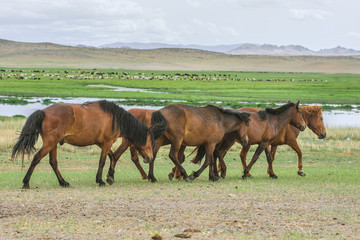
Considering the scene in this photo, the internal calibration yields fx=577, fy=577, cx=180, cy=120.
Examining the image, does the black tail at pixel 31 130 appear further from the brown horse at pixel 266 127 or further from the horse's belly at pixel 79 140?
the brown horse at pixel 266 127

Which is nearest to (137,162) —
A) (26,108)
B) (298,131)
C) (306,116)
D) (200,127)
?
(200,127)

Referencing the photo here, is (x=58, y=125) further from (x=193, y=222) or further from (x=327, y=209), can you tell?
(x=327, y=209)

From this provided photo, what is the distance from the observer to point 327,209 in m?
8.81

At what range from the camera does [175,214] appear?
824 cm

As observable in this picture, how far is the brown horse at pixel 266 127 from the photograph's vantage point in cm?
1357

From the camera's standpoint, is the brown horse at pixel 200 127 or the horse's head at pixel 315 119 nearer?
the brown horse at pixel 200 127

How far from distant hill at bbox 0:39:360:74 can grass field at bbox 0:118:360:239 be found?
145m

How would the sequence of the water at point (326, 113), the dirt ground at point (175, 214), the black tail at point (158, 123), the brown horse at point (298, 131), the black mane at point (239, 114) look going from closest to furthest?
1. the dirt ground at point (175, 214)
2. the black tail at point (158, 123)
3. the black mane at point (239, 114)
4. the brown horse at point (298, 131)
5. the water at point (326, 113)

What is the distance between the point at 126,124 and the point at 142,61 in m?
166

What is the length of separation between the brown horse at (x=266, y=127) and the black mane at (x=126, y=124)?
6.78 feet

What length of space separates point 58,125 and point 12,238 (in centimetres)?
423

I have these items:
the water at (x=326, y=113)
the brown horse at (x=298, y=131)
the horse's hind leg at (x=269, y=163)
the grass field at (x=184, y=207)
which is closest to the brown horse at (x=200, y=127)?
the grass field at (x=184, y=207)

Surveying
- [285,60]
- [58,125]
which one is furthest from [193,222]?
[285,60]

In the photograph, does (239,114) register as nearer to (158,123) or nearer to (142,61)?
(158,123)
